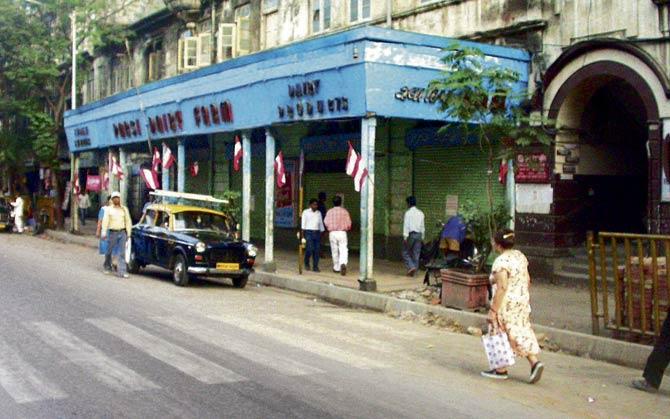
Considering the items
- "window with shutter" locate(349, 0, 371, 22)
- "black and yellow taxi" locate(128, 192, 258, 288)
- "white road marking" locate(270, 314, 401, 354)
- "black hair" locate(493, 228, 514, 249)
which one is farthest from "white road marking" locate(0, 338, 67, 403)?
"window with shutter" locate(349, 0, 371, 22)

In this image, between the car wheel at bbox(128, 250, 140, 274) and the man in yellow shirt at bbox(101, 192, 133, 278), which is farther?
the car wheel at bbox(128, 250, 140, 274)

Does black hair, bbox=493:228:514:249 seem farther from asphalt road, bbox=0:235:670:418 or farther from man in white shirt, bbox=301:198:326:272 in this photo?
man in white shirt, bbox=301:198:326:272

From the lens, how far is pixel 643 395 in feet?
26.8

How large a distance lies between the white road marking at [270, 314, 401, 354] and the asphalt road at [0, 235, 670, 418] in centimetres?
3

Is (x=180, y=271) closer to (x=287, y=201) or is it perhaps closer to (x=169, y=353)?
(x=169, y=353)

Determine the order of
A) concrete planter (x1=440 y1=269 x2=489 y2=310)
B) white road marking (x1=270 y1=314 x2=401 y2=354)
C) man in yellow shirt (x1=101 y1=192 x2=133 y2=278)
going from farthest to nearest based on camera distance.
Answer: man in yellow shirt (x1=101 y1=192 x2=133 y2=278), concrete planter (x1=440 y1=269 x2=489 y2=310), white road marking (x1=270 y1=314 x2=401 y2=354)

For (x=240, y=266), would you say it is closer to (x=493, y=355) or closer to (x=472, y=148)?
(x=472, y=148)

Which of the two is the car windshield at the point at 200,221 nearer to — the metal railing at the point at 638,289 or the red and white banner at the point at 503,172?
the red and white banner at the point at 503,172

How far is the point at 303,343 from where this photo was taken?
33.2ft

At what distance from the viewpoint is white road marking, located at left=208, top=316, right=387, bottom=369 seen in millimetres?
9078

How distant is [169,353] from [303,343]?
1.84 meters

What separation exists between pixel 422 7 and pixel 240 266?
8.16 metres

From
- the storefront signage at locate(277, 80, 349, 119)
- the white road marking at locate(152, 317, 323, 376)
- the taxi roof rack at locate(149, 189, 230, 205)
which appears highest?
the storefront signage at locate(277, 80, 349, 119)

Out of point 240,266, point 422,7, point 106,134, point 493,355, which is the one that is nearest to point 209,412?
point 493,355
